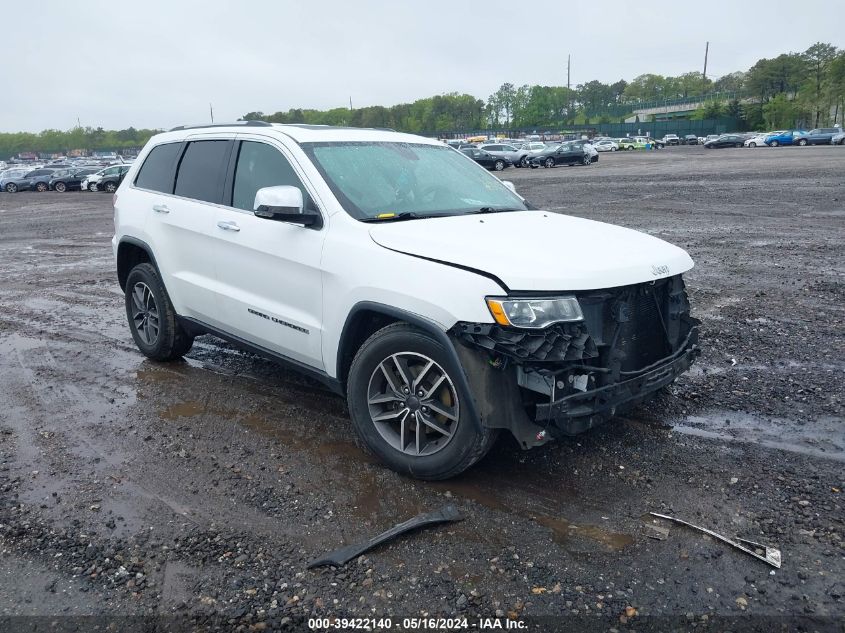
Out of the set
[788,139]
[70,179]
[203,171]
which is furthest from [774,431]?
[788,139]

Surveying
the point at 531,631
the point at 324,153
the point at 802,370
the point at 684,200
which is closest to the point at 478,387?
the point at 531,631

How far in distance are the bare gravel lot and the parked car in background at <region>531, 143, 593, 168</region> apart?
36800 millimetres

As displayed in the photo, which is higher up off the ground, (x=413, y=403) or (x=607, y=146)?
(x=607, y=146)

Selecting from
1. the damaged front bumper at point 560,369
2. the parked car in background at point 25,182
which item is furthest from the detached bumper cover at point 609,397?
the parked car in background at point 25,182

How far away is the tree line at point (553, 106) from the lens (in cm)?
10500

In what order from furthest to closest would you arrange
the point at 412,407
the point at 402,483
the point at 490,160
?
the point at 490,160 → the point at 402,483 → the point at 412,407

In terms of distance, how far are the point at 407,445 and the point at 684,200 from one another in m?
16.2

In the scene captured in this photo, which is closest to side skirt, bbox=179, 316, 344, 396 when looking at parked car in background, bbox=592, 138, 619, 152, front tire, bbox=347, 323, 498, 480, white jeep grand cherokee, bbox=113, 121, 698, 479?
white jeep grand cherokee, bbox=113, 121, 698, 479

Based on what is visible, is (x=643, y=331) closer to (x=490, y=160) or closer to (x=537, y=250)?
(x=537, y=250)

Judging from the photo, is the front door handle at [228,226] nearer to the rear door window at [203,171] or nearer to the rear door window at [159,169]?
the rear door window at [203,171]

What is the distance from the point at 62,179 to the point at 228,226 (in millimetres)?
41992

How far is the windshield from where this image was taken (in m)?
4.37

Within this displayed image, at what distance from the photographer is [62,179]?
135 ft

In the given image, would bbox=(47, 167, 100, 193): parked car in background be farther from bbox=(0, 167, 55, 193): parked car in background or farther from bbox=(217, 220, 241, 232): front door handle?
bbox=(217, 220, 241, 232): front door handle
